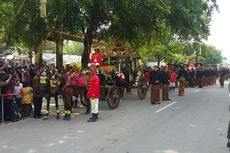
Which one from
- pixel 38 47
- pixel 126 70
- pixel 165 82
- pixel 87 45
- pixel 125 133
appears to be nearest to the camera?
pixel 125 133

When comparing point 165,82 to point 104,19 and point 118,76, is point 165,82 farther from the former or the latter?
point 104,19

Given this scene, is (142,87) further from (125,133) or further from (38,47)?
(125,133)

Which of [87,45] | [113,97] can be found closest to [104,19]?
[87,45]

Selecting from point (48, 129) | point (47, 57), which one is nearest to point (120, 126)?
point (48, 129)

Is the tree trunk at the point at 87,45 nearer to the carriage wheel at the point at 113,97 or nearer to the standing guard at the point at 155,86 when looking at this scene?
the standing guard at the point at 155,86

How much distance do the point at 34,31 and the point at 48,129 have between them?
32.0ft

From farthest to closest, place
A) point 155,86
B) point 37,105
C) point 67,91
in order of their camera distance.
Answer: point 155,86 → point 37,105 → point 67,91

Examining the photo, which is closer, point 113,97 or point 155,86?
point 113,97

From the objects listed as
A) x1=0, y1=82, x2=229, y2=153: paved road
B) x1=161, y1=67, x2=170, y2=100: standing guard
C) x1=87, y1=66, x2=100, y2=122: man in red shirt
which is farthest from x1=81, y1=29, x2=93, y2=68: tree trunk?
x1=87, y1=66, x2=100, y2=122: man in red shirt

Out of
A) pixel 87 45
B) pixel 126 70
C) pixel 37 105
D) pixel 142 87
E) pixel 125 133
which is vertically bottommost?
pixel 125 133

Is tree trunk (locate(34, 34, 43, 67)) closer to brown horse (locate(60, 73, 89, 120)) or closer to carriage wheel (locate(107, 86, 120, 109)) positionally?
carriage wheel (locate(107, 86, 120, 109))

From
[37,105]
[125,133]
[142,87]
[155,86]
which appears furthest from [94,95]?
[142,87]

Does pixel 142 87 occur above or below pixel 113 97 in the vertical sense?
above

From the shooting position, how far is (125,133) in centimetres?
Answer: 1133
